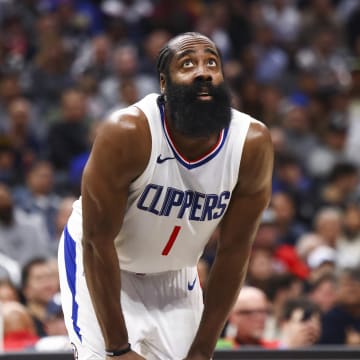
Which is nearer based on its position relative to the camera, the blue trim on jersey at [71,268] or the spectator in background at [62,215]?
the blue trim on jersey at [71,268]

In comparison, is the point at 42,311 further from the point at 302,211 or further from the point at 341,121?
the point at 341,121

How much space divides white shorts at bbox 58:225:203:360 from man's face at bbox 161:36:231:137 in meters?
0.60

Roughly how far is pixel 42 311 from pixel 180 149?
261cm

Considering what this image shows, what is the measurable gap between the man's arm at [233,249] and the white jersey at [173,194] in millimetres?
45

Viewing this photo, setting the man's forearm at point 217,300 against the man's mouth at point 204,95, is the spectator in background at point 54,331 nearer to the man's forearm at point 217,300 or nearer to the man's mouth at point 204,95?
the man's forearm at point 217,300

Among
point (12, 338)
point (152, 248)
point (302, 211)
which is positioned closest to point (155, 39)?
point (302, 211)

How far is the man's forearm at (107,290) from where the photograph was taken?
9.94 feet

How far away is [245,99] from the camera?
852 centimetres

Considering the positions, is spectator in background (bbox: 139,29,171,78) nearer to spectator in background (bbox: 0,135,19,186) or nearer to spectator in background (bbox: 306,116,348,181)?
spectator in background (bbox: 306,116,348,181)

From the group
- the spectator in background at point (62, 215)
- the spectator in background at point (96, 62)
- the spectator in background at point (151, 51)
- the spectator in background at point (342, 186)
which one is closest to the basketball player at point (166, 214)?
the spectator in background at point (62, 215)

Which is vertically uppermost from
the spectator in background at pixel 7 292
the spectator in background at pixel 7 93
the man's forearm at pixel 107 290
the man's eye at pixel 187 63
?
the spectator in background at pixel 7 93

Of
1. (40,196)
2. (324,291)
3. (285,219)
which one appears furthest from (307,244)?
(40,196)

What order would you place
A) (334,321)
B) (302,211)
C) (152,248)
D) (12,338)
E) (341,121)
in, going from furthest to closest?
1. (341,121)
2. (302,211)
3. (334,321)
4. (12,338)
5. (152,248)

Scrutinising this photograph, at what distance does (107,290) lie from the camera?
304 centimetres
